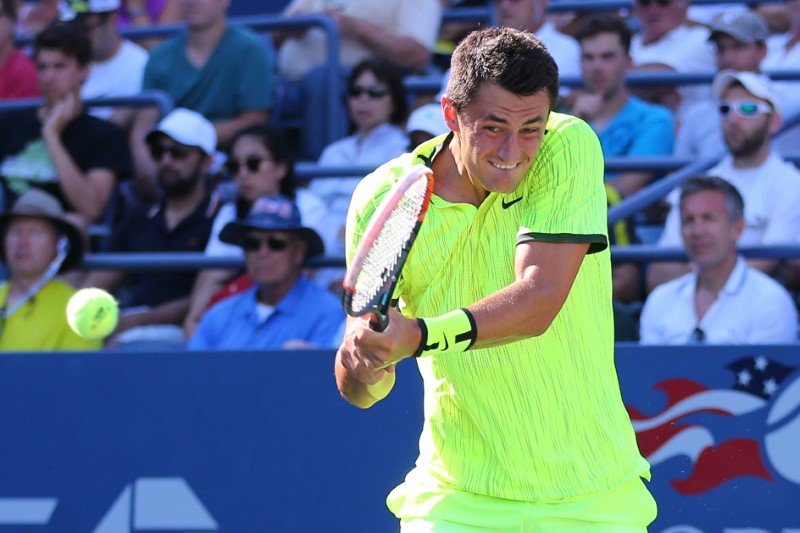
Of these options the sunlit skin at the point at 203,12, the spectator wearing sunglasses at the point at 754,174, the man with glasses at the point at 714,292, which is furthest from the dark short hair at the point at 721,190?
the sunlit skin at the point at 203,12

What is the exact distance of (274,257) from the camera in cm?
555

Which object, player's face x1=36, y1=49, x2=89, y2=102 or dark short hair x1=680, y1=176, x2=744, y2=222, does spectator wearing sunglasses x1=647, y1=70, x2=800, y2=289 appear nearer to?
dark short hair x1=680, y1=176, x2=744, y2=222

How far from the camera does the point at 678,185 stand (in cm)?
576

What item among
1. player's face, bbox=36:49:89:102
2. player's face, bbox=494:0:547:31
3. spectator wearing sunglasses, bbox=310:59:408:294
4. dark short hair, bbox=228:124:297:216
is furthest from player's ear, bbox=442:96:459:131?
player's face, bbox=36:49:89:102

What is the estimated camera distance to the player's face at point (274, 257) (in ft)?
18.1

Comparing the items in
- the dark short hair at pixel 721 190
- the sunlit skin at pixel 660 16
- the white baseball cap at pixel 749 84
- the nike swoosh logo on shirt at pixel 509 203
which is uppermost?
the sunlit skin at pixel 660 16

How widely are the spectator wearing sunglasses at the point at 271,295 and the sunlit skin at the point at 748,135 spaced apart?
189 cm

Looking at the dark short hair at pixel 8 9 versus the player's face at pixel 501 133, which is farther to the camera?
the dark short hair at pixel 8 9

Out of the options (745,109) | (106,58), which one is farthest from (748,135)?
(106,58)

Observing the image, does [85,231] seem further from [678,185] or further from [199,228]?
[678,185]

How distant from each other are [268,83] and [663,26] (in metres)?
2.23

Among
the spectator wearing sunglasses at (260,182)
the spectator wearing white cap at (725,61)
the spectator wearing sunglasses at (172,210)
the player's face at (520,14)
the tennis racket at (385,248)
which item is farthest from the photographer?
the player's face at (520,14)

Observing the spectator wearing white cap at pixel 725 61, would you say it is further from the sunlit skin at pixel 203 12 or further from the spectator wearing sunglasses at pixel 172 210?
the sunlit skin at pixel 203 12

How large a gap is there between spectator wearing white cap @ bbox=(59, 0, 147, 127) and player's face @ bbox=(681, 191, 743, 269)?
3.66 meters
